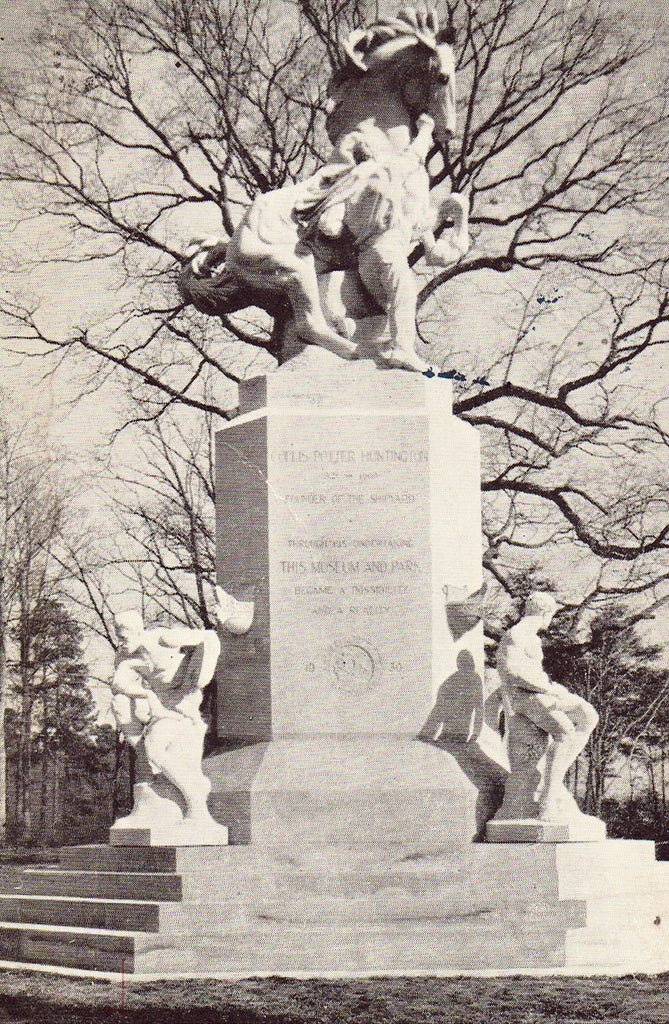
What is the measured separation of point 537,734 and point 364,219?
396 cm

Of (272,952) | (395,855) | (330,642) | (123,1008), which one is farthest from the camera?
(330,642)

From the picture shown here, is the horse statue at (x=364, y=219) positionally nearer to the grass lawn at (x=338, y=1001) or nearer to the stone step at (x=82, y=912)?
the stone step at (x=82, y=912)

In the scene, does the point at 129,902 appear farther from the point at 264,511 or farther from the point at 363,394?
the point at 363,394

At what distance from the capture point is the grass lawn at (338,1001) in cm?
771

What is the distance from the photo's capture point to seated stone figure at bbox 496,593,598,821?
1034cm

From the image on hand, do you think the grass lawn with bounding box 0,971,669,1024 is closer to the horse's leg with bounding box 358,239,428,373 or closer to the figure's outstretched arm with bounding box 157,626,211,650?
the figure's outstretched arm with bounding box 157,626,211,650

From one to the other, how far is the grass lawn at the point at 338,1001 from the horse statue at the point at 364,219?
183 inches

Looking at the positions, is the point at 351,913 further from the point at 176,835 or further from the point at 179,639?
the point at 179,639

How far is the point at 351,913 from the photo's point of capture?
9719 millimetres

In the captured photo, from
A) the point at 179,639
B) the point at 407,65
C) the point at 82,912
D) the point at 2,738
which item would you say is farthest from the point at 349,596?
the point at 2,738

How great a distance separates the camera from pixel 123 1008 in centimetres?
790

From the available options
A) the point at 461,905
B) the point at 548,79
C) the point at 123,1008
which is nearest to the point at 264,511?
the point at 461,905

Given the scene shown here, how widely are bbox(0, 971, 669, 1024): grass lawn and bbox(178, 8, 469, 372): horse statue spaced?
15.3ft

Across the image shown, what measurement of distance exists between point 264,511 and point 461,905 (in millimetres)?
2991
